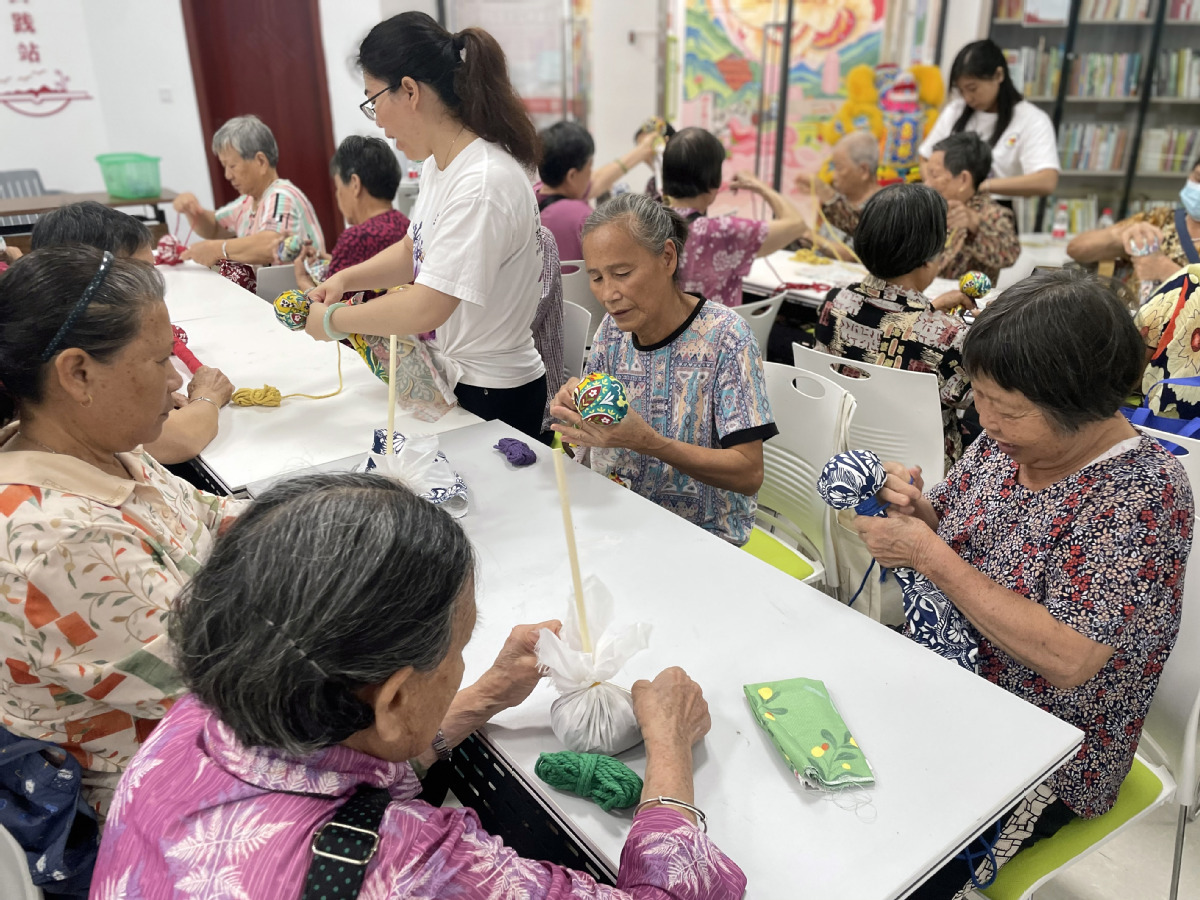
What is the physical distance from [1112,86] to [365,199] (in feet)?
18.2

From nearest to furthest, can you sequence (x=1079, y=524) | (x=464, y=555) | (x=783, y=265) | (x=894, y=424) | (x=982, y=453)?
1. (x=464, y=555)
2. (x=1079, y=524)
3. (x=982, y=453)
4. (x=894, y=424)
5. (x=783, y=265)

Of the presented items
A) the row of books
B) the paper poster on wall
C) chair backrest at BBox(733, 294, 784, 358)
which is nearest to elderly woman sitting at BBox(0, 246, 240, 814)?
chair backrest at BBox(733, 294, 784, 358)

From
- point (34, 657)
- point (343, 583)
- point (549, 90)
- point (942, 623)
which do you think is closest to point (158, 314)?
point (34, 657)

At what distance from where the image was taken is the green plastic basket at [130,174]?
18.1 feet

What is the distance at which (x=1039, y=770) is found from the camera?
1.10 m

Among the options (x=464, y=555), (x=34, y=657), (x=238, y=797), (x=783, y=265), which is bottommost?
(x=783, y=265)

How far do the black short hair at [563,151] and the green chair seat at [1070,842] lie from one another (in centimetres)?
316

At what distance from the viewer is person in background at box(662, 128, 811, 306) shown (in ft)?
11.4

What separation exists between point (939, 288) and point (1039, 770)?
300 cm

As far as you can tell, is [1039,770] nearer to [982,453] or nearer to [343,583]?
[982,453]

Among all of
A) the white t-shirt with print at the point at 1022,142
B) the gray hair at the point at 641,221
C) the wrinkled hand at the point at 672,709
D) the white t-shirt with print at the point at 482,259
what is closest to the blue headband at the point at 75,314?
the white t-shirt with print at the point at 482,259

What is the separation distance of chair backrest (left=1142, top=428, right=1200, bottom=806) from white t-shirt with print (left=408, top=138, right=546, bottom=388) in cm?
157

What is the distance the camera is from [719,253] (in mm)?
3512

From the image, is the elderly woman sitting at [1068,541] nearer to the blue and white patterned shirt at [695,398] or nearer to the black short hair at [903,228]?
the blue and white patterned shirt at [695,398]
